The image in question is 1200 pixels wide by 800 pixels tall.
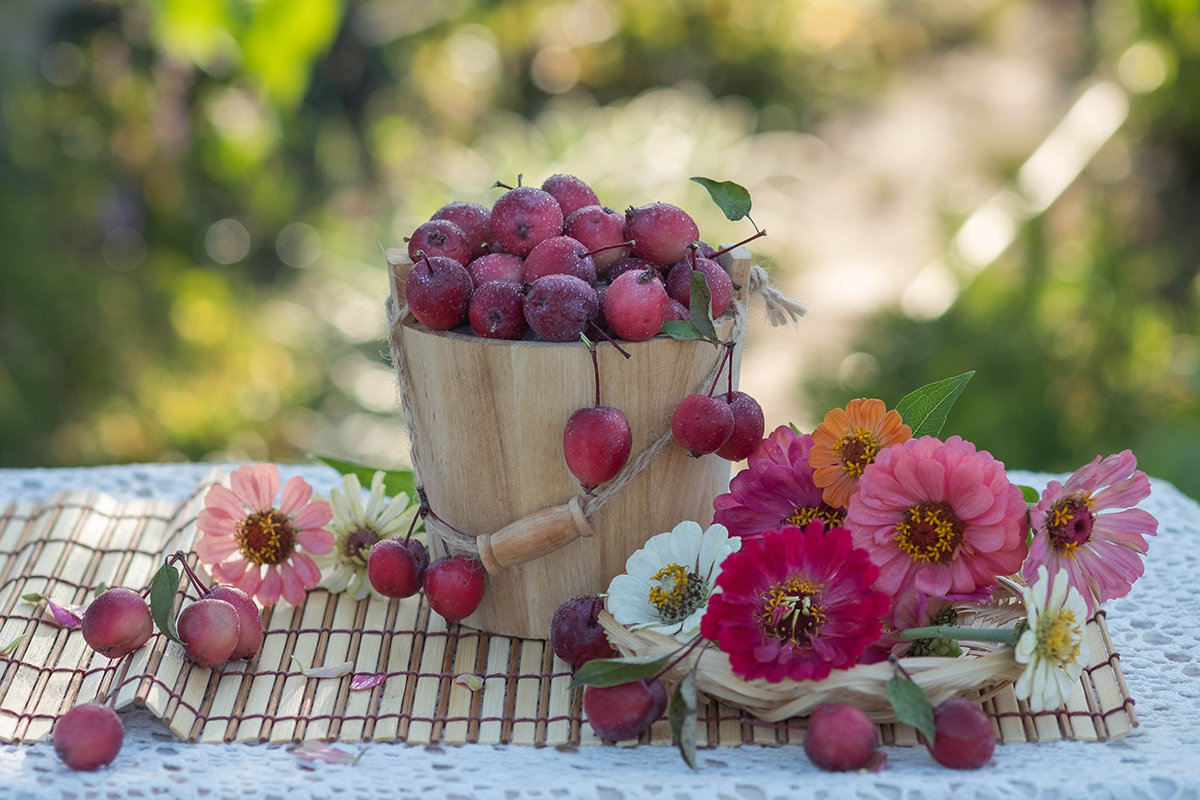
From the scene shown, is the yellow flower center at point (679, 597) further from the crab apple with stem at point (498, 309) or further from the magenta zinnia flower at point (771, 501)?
the crab apple with stem at point (498, 309)

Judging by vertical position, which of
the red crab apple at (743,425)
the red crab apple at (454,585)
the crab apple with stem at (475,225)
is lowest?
the red crab apple at (454,585)

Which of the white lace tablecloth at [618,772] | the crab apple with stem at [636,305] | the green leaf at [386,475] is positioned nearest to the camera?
A: the white lace tablecloth at [618,772]

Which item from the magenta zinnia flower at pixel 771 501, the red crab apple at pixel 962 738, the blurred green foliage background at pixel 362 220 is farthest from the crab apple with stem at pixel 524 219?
the blurred green foliage background at pixel 362 220

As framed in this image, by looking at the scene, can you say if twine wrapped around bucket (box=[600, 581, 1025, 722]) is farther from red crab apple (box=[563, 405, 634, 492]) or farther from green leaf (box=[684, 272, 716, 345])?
green leaf (box=[684, 272, 716, 345])

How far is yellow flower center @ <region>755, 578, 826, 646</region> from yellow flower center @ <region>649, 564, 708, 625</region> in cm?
8

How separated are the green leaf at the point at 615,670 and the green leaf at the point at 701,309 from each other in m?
0.23

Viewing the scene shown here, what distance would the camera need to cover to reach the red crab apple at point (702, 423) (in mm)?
815

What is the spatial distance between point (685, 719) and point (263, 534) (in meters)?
0.39

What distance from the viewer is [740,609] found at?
0.73 meters

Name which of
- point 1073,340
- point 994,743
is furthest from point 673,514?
point 1073,340

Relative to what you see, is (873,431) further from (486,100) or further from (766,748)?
(486,100)

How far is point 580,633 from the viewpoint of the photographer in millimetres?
825

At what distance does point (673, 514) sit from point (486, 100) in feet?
10.1

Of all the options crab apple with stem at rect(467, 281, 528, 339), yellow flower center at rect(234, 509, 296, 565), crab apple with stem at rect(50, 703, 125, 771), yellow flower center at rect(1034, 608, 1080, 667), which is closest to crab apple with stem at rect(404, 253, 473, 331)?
crab apple with stem at rect(467, 281, 528, 339)
